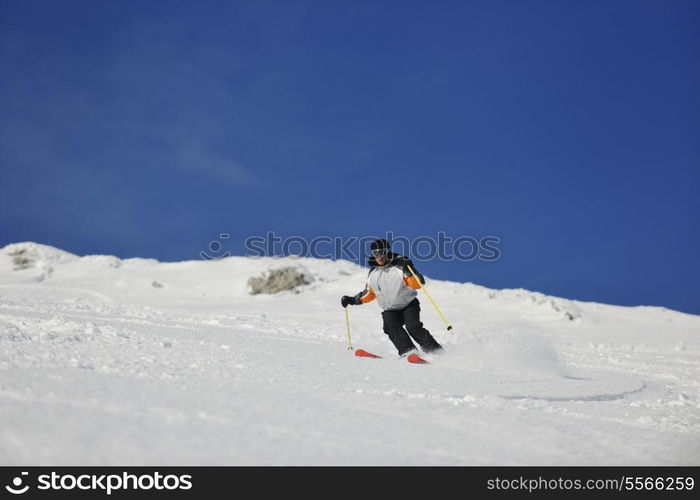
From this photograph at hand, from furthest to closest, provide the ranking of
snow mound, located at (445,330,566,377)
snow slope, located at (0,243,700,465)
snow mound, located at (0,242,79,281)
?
snow mound, located at (0,242,79,281) → snow mound, located at (445,330,566,377) → snow slope, located at (0,243,700,465)

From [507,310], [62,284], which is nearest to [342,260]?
[507,310]

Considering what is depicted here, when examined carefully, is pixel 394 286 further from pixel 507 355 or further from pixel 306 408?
pixel 306 408

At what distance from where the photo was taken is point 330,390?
3.20 meters

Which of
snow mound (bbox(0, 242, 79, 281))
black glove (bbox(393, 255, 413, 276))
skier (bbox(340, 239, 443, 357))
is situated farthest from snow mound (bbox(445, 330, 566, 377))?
snow mound (bbox(0, 242, 79, 281))

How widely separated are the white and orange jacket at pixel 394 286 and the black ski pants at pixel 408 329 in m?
0.10

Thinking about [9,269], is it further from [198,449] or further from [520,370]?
[198,449]

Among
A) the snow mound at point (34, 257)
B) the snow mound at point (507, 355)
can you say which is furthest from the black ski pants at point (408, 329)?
the snow mound at point (34, 257)

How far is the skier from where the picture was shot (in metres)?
6.97

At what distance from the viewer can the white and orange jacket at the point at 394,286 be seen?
23.4ft

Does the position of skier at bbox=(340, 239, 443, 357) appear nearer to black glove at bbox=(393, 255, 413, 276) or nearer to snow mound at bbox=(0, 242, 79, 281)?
black glove at bbox=(393, 255, 413, 276)

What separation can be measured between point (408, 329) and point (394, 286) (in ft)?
2.01

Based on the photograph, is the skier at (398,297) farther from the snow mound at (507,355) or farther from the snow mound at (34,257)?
the snow mound at (34,257)

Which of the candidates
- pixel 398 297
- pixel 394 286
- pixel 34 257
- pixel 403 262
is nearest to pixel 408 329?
pixel 398 297
